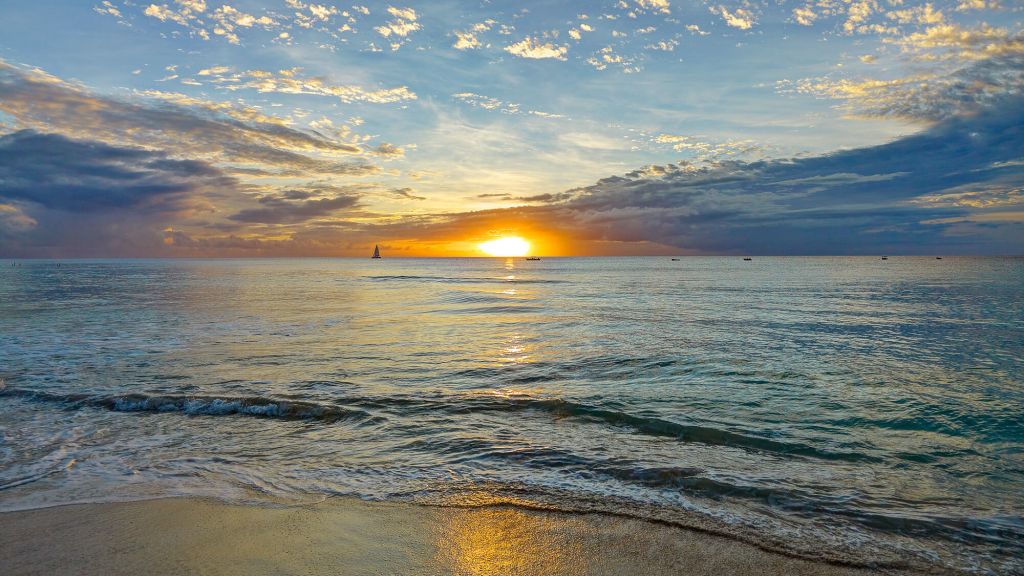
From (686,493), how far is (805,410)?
7.30 m

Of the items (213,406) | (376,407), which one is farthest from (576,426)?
(213,406)

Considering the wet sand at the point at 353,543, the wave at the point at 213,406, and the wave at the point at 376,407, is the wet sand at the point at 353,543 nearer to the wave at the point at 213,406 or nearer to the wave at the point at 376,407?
the wave at the point at 376,407

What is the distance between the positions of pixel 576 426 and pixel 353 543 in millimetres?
6736

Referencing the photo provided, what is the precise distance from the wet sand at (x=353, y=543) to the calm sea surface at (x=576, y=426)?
51cm

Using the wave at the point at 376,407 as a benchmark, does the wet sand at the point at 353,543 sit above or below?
above

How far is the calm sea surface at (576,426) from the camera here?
8211 mm

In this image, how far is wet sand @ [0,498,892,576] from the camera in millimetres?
6258

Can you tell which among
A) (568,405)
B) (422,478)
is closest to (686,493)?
(422,478)

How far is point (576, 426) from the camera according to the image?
12.5 meters

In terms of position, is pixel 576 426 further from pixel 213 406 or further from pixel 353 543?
pixel 213 406

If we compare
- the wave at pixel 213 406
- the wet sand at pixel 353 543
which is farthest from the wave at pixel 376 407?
the wet sand at pixel 353 543

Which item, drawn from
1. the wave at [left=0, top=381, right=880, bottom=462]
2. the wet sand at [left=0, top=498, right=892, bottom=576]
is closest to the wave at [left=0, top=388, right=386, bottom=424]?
the wave at [left=0, top=381, right=880, bottom=462]

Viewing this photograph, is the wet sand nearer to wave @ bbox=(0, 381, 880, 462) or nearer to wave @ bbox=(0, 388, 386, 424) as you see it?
wave @ bbox=(0, 381, 880, 462)

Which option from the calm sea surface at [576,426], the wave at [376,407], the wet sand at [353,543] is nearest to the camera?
the wet sand at [353,543]
